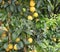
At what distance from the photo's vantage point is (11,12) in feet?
6.19

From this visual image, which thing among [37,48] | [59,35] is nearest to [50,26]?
[59,35]

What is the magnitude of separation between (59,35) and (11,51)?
6.97 feet

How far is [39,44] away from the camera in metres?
1.88

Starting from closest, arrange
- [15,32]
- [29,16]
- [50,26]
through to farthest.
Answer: [15,32]
[29,16]
[50,26]

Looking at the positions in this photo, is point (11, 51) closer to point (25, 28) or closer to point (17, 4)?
point (25, 28)

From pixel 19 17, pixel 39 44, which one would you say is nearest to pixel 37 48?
pixel 39 44

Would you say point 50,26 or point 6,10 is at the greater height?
point 6,10

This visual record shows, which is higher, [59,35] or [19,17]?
[19,17]

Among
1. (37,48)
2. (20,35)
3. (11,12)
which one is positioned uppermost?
(11,12)

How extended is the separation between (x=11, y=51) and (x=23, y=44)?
101mm

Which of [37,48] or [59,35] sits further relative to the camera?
[59,35]

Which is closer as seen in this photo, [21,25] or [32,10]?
[21,25]

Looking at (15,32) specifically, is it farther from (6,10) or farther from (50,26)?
(50,26)

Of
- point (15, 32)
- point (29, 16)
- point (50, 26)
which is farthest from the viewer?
point (50, 26)
